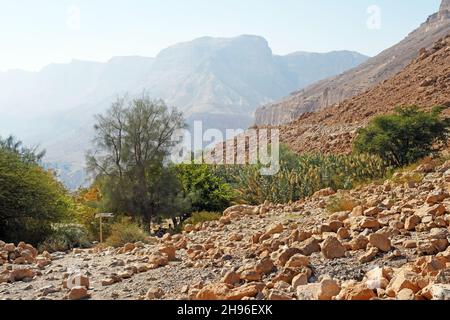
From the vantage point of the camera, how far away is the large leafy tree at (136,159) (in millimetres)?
19578

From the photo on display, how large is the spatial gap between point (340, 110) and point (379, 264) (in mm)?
39364

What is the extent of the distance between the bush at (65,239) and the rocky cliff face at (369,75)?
60.6 metres

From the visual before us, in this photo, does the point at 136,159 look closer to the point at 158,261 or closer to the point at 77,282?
the point at 158,261

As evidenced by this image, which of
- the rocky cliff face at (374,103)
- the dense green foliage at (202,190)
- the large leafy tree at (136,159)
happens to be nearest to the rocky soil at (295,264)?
the large leafy tree at (136,159)

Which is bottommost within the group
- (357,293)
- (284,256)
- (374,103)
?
(284,256)

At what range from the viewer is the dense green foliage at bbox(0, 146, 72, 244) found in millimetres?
15039

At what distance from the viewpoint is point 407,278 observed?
4.28 metres

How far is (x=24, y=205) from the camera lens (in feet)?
50.3

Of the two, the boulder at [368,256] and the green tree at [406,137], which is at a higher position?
the green tree at [406,137]

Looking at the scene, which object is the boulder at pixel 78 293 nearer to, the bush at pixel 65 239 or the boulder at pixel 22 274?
the boulder at pixel 22 274

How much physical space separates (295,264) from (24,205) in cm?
1176

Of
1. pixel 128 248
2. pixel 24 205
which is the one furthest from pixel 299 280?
pixel 24 205

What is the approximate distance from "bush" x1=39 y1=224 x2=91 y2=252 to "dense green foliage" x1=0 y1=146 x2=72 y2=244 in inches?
13.1
